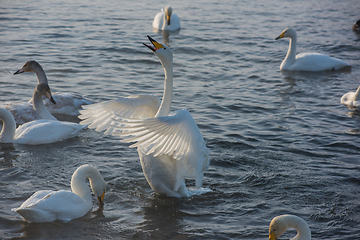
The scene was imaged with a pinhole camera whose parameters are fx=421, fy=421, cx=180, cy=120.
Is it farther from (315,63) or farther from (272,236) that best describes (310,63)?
(272,236)

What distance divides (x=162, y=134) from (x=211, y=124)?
404 cm

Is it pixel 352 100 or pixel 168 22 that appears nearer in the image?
pixel 352 100

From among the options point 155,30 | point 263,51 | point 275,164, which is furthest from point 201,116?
point 155,30

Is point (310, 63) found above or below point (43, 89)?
below

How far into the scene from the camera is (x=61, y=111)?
30.3ft

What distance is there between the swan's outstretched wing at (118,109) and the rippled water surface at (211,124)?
1.01 metres

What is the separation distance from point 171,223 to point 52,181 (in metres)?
2.03

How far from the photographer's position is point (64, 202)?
533 cm

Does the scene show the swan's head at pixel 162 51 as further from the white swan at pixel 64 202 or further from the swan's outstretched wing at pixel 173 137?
the white swan at pixel 64 202

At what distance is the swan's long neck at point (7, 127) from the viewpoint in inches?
295

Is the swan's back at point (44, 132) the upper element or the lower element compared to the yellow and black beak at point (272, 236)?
upper

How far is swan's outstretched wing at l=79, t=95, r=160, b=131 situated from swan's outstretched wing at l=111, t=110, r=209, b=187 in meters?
1.20

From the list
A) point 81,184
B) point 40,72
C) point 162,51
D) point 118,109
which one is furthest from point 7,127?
point 162,51

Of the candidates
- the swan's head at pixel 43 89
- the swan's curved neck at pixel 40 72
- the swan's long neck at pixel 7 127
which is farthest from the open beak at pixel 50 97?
the swan's curved neck at pixel 40 72
